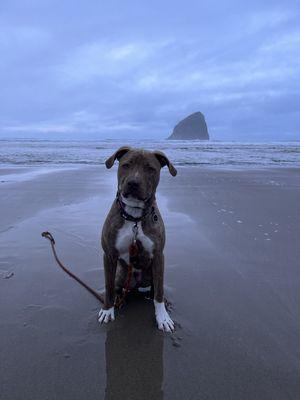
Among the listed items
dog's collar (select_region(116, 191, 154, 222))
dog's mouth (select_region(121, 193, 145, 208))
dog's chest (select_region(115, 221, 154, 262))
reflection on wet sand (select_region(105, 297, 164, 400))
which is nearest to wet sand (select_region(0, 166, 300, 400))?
reflection on wet sand (select_region(105, 297, 164, 400))

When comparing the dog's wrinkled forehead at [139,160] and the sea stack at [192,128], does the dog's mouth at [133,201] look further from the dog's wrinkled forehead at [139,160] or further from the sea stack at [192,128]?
the sea stack at [192,128]

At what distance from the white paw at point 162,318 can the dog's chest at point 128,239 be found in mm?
534

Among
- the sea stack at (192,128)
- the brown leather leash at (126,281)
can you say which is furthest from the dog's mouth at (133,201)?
the sea stack at (192,128)

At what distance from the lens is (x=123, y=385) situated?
2.65 meters

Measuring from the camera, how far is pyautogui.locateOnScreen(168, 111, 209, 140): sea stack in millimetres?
133750

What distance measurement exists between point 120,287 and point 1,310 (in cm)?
116

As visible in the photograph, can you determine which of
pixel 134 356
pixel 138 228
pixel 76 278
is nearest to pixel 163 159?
pixel 138 228

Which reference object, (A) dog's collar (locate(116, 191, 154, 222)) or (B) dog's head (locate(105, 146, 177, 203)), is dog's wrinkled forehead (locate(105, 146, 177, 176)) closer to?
(B) dog's head (locate(105, 146, 177, 203))

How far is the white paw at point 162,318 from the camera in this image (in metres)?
3.41

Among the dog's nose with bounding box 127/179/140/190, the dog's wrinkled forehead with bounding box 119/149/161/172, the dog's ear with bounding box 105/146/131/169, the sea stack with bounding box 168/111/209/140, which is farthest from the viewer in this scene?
the sea stack with bounding box 168/111/209/140

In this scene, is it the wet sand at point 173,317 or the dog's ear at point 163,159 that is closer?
the wet sand at point 173,317

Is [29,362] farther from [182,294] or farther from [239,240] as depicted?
[239,240]

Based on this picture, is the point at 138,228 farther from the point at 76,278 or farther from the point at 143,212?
the point at 76,278

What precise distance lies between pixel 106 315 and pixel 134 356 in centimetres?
65
